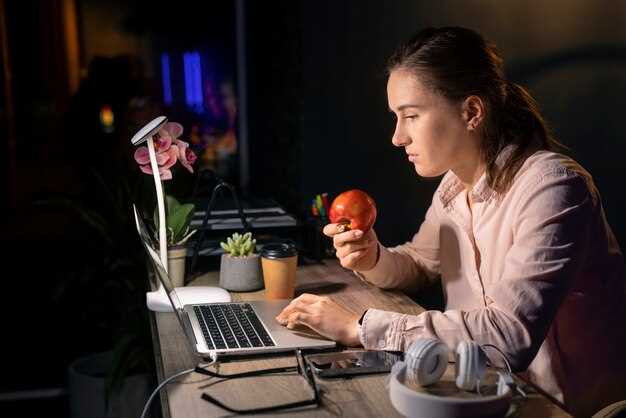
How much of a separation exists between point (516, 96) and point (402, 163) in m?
0.99

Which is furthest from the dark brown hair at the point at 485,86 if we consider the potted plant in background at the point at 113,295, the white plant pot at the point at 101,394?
the white plant pot at the point at 101,394

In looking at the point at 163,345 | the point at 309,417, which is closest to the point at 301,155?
the point at 163,345

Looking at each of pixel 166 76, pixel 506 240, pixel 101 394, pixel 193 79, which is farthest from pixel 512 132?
pixel 166 76

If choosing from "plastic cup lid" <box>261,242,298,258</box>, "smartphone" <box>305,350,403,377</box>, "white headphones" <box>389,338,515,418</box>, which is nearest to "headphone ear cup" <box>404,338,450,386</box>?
"white headphones" <box>389,338,515,418</box>

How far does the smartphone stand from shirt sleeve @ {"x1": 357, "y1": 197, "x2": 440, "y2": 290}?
510 mm

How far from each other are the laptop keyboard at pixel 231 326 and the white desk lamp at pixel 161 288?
126 mm

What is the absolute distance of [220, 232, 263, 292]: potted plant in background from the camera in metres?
1.80

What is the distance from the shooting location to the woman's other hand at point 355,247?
1667mm

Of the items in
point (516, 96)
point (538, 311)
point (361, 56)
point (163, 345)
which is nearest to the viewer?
point (538, 311)

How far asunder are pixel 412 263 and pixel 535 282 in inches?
24.0

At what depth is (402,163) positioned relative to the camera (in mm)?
2551

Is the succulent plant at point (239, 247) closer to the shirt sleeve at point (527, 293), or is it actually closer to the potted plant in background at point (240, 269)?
the potted plant in background at point (240, 269)

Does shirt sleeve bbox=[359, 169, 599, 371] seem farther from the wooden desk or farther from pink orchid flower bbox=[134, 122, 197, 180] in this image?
pink orchid flower bbox=[134, 122, 197, 180]

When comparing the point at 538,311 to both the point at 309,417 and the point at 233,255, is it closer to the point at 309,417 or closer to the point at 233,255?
the point at 309,417
